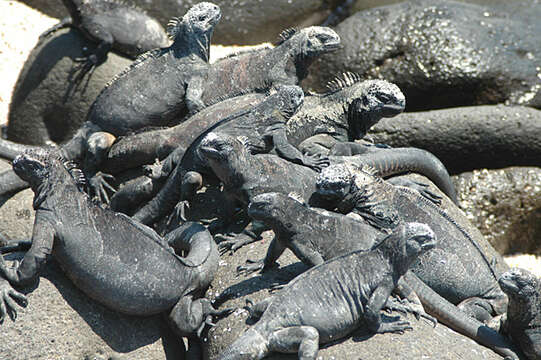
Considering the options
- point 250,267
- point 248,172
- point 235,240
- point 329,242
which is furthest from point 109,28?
point 329,242

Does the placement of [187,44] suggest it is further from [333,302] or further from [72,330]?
[333,302]

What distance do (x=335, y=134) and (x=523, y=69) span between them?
3133 mm

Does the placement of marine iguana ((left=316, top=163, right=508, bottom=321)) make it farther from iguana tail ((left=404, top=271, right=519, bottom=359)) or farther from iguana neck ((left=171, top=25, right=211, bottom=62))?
iguana neck ((left=171, top=25, right=211, bottom=62))

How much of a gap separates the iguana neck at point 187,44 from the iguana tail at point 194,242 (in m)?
1.96

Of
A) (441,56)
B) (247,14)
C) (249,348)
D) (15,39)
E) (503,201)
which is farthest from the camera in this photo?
(247,14)

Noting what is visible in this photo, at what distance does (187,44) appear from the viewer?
7.21 m

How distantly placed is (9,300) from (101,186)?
77.6 inches

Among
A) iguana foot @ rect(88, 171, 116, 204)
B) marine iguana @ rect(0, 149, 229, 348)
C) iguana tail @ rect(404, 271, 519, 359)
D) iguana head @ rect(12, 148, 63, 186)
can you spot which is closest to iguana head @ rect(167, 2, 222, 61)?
iguana foot @ rect(88, 171, 116, 204)

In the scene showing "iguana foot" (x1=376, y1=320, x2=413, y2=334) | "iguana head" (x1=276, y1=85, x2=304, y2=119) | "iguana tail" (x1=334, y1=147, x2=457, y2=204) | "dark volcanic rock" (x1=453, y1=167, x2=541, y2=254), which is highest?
"iguana head" (x1=276, y1=85, x2=304, y2=119)

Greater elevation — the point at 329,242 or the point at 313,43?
the point at 313,43

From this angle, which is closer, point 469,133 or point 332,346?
point 332,346

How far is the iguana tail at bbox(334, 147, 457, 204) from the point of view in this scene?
665 centimetres

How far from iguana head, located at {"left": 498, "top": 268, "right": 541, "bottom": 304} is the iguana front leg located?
105 inches

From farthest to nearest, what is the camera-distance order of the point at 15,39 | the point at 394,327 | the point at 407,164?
1. the point at 15,39
2. the point at 407,164
3. the point at 394,327
